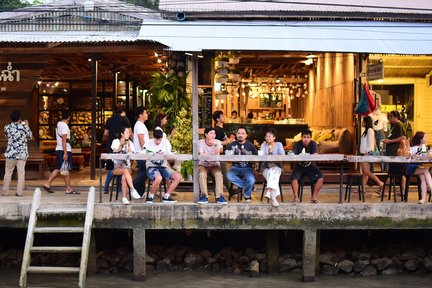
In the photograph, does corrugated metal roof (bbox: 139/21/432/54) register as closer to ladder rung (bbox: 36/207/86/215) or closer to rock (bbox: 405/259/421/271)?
ladder rung (bbox: 36/207/86/215)

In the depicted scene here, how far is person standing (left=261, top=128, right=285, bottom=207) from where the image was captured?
11188mm

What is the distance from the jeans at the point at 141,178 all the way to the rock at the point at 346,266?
362 centimetres

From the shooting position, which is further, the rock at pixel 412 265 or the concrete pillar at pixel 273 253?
the rock at pixel 412 265

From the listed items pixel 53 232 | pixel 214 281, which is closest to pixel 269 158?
pixel 214 281

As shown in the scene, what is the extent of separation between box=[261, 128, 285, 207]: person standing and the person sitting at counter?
0.22m

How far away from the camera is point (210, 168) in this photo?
11547mm

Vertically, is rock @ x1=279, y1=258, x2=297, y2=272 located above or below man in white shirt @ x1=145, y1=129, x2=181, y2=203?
below

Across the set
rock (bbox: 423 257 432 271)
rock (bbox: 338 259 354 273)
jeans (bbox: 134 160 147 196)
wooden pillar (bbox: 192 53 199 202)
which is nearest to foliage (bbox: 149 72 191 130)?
jeans (bbox: 134 160 147 196)

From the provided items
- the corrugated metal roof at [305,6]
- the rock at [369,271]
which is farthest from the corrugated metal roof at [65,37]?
the rock at [369,271]

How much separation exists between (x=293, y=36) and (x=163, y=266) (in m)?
4.50

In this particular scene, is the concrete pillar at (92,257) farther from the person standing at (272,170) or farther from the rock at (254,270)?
the person standing at (272,170)

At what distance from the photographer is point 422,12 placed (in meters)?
14.3

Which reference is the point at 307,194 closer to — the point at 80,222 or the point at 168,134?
the point at 168,134

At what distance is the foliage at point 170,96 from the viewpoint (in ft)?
46.2
